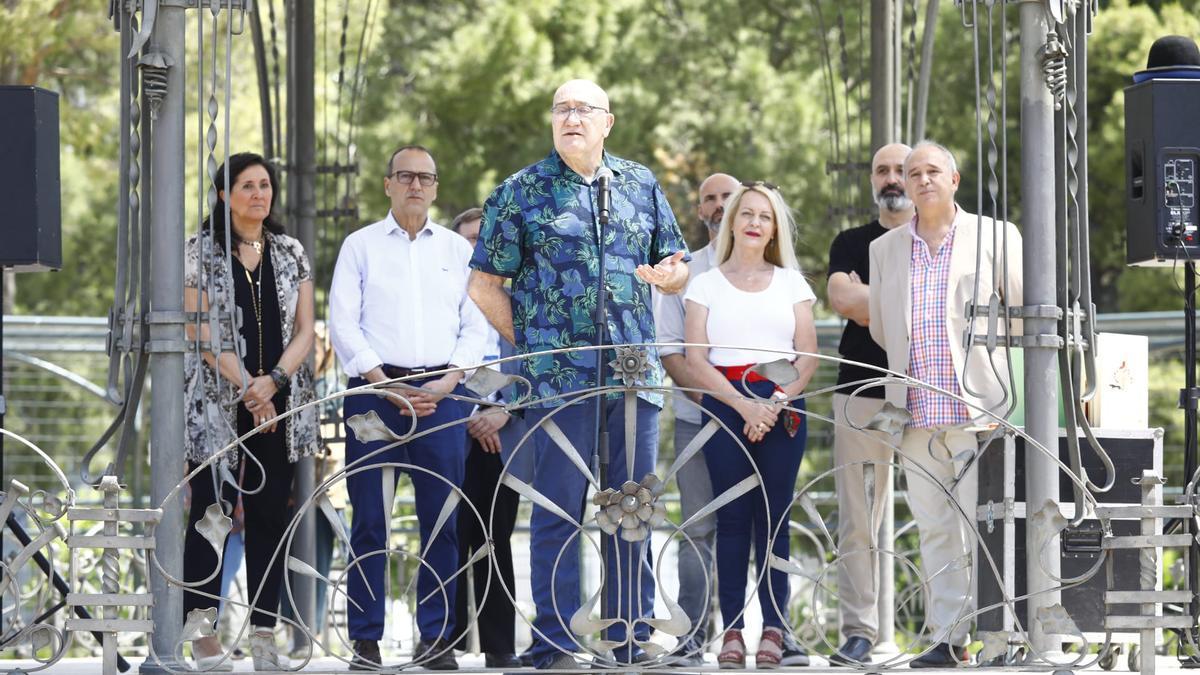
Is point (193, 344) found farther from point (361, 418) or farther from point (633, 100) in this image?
point (633, 100)

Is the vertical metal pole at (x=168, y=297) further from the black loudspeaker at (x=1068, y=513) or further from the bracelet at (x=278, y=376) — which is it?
the black loudspeaker at (x=1068, y=513)

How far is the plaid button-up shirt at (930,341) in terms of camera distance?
603cm

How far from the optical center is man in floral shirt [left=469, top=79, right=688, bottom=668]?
5.56 m

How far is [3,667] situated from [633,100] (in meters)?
12.4

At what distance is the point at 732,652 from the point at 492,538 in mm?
965

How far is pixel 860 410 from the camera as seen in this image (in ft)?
21.4

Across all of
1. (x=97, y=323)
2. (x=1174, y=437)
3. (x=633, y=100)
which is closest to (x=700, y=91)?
(x=633, y=100)

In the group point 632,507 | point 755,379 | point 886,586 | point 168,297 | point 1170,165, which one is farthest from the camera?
point 886,586

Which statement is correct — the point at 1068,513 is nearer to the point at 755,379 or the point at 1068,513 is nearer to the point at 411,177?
the point at 755,379

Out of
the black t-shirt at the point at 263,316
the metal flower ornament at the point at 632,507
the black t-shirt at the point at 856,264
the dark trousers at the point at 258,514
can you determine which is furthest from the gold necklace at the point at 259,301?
the black t-shirt at the point at 856,264

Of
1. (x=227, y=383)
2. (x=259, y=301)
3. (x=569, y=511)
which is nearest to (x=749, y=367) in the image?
(x=569, y=511)

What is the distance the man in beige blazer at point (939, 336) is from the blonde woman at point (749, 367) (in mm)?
338

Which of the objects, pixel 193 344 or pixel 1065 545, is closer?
pixel 1065 545

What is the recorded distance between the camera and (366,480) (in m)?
6.12
